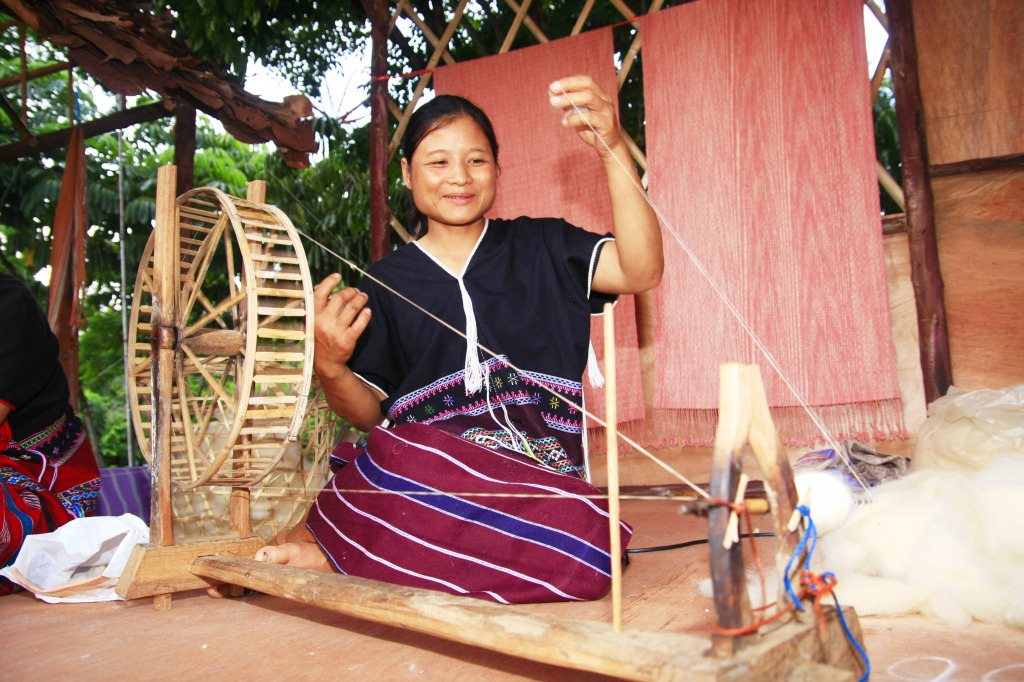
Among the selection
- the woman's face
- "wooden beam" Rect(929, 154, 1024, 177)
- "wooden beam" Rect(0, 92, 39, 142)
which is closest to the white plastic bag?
the woman's face

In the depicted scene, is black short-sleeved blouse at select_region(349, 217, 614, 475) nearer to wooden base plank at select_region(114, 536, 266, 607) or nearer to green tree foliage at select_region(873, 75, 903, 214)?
wooden base plank at select_region(114, 536, 266, 607)

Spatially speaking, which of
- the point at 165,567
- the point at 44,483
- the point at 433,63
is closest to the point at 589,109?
the point at 165,567

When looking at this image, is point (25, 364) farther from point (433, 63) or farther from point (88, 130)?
point (433, 63)

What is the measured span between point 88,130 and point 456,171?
232 cm

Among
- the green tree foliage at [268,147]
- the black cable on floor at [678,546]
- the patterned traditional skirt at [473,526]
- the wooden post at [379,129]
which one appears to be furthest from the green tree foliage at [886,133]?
the patterned traditional skirt at [473,526]

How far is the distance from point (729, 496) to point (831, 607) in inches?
6.9

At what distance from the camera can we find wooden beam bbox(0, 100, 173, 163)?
3.07 m

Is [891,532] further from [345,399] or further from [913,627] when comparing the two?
[345,399]

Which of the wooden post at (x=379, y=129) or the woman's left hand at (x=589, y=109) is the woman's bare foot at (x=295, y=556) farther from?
the wooden post at (x=379, y=129)

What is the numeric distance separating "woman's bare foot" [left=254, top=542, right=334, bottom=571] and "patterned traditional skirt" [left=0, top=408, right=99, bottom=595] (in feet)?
1.92

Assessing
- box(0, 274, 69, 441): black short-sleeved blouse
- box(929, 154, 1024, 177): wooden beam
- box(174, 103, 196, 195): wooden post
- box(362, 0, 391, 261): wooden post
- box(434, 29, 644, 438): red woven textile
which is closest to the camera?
box(0, 274, 69, 441): black short-sleeved blouse

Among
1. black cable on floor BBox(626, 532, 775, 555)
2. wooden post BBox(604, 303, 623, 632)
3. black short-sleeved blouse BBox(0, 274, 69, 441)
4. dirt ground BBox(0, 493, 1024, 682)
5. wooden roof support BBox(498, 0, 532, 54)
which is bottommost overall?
black cable on floor BBox(626, 532, 775, 555)

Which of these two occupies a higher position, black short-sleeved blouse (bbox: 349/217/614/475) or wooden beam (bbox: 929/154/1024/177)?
wooden beam (bbox: 929/154/1024/177)

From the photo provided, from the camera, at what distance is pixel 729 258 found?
7.68ft
